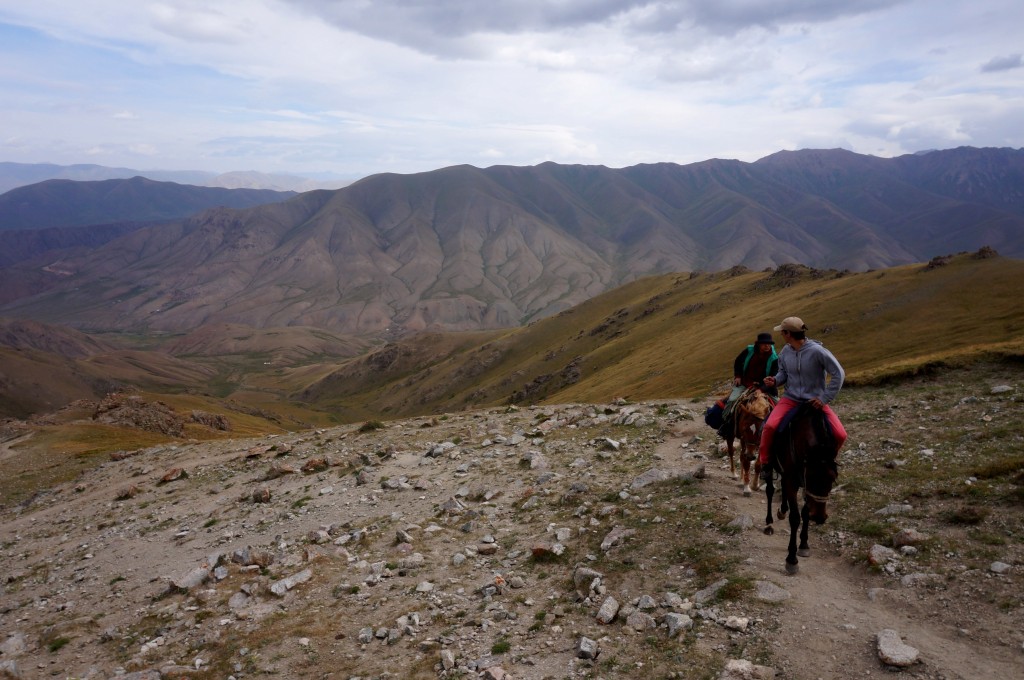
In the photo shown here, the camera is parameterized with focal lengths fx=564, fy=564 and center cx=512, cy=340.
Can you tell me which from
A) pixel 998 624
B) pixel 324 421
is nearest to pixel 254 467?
pixel 998 624

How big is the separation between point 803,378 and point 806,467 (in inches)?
59.9

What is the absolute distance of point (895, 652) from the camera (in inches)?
281

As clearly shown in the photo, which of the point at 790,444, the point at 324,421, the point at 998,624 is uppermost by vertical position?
the point at 790,444

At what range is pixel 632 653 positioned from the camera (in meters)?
8.38

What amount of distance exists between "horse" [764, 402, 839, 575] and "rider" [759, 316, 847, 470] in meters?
0.17

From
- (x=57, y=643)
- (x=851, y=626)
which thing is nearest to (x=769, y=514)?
(x=851, y=626)

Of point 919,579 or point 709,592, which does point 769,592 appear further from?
point 919,579

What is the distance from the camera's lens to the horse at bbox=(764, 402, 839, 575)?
369 inches

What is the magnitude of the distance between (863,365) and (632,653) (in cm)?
3315

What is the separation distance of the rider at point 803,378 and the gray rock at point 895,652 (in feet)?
9.54

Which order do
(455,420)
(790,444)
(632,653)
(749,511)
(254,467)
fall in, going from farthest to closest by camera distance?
(455,420) → (254,467) → (749,511) → (790,444) → (632,653)

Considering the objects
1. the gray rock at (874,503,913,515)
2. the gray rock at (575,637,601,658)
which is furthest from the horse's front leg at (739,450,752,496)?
the gray rock at (575,637,601,658)

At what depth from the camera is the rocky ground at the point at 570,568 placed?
814 cm

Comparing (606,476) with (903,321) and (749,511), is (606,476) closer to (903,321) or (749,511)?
(749,511)
